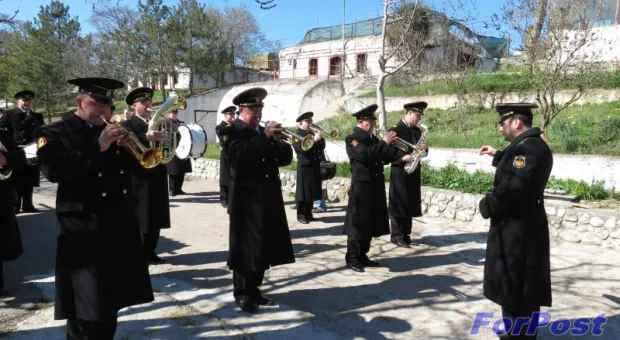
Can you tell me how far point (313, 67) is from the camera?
29.3m

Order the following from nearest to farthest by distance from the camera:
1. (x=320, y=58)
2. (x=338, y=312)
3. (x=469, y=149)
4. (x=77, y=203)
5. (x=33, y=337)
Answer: (x=77, y=203) < (x=33, y=337) < (x=338, y=312) < (x=469, y=149) < (x=320, y=58)

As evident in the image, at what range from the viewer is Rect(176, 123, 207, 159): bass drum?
9941mm

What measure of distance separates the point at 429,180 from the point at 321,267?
14.6 feet

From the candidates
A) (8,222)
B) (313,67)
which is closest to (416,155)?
(8,222)

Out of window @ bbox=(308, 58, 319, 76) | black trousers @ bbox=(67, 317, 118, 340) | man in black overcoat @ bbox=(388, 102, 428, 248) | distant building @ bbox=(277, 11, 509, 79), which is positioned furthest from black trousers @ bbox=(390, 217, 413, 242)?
window @ bbox=(308, 58, 319, 76)

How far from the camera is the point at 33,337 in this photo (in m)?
4.07

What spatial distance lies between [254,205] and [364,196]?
1.84 meters

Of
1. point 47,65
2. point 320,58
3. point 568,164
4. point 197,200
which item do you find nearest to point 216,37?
point 320,58

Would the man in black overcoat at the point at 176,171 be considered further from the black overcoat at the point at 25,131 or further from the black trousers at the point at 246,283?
the black trousers at the point at 246,283

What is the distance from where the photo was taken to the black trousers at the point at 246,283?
4672 mm

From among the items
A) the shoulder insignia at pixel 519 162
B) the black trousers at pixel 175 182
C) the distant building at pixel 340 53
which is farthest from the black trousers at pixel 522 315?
the distant building at pixel 340 53

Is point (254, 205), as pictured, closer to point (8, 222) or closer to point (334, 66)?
point (8, 222)

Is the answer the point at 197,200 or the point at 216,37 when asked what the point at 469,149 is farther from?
the point at 216,37

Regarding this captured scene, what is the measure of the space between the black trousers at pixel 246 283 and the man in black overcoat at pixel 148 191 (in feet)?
5.77
